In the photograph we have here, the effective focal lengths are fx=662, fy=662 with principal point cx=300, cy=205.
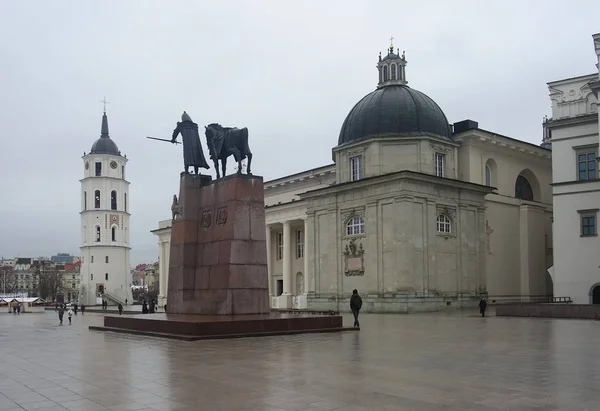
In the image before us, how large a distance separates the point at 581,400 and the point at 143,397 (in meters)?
7.10

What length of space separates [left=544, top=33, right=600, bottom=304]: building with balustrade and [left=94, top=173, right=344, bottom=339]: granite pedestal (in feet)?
95.4

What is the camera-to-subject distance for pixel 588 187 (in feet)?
158

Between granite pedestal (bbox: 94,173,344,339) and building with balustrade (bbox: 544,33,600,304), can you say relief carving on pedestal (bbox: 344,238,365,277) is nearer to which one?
building with balustrade (bbox: 544,33,600,304)

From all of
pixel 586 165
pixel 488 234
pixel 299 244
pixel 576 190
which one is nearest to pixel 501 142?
pixel 488 234

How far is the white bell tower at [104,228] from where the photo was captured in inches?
4742

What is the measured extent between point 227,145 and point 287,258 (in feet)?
146

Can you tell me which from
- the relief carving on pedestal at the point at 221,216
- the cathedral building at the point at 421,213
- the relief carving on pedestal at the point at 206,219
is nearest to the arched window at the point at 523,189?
the cathedral building at the point at 421,213

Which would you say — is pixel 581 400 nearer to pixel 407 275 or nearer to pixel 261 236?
pixel 261 236

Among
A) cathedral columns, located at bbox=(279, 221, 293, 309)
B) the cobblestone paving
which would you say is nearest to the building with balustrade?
cathedral columns, located at bbox=(279, 221, 293, 309)

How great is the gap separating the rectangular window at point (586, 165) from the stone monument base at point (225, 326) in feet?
99.4

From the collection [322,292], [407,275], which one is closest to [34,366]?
[407,275]

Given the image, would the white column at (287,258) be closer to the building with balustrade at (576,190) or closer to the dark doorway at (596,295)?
the building with balustrade at (576,190)

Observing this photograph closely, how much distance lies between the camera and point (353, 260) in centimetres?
5462

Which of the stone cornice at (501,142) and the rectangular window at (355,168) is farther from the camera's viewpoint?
the stone cornice at (501,142)
